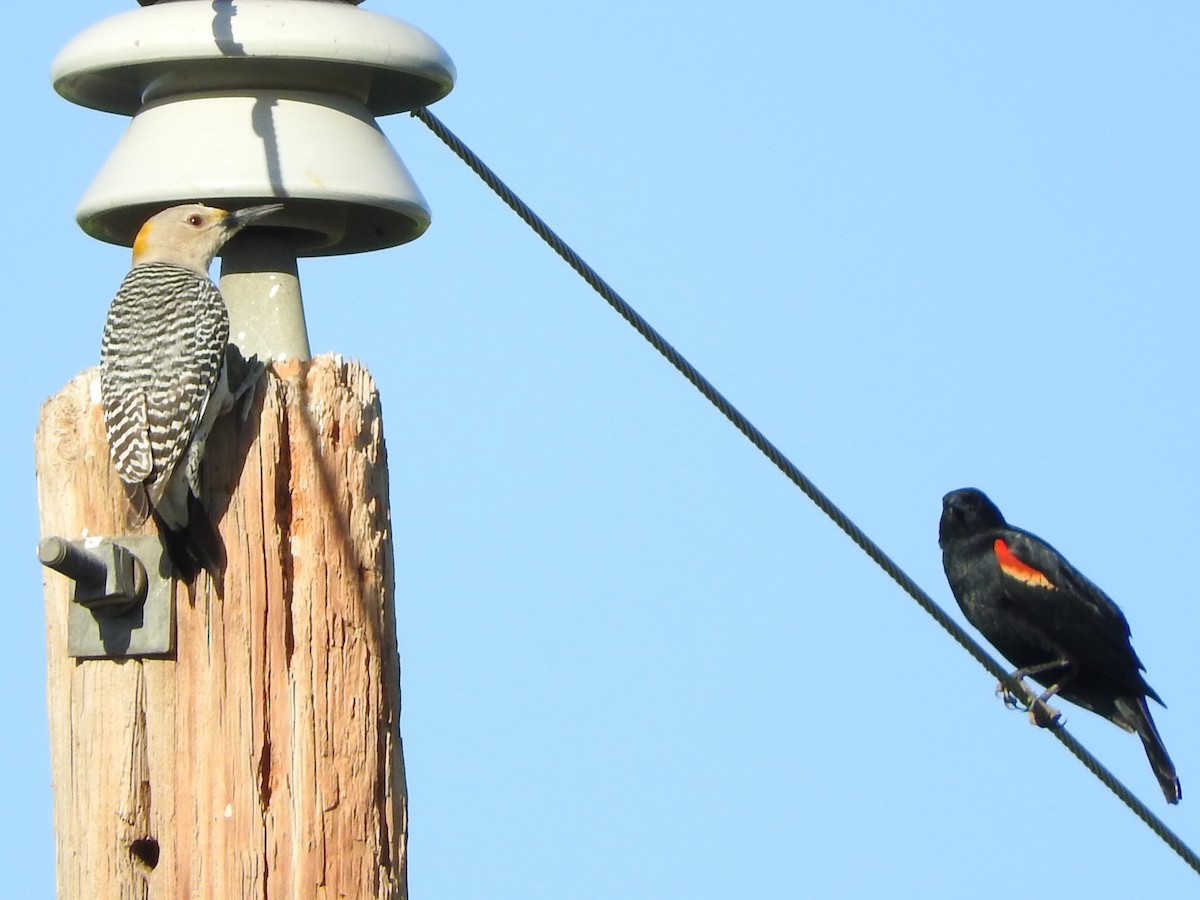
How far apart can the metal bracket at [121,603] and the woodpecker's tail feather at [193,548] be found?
0.09ft

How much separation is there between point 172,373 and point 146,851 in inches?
46.2

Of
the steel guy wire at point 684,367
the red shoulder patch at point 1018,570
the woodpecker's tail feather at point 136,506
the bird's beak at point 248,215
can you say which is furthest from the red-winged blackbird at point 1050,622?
the woodpecker's tail feather at point 136,506

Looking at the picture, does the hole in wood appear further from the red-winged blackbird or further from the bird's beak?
the red-winged blackbird

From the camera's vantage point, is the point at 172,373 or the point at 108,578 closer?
the point at 108,578

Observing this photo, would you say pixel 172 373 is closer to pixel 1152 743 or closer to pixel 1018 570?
pixel 1018 570

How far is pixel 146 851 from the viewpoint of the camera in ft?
10.8

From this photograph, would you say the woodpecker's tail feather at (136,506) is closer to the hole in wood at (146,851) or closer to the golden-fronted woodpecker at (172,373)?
the golden-fronted woodpecker at (172,373)

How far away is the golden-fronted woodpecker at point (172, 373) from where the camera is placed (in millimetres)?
3342

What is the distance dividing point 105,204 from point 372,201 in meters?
0.59

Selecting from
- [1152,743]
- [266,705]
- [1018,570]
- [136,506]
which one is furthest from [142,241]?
[1152,743]

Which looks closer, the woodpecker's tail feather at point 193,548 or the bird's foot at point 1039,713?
the woodpecker's tail feather at point 193,548

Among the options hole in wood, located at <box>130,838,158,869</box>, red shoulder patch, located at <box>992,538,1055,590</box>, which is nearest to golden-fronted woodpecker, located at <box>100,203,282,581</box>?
hole in wood, located at <box>130,838,158,869</box>

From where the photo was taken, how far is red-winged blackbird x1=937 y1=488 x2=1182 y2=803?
27.5ft

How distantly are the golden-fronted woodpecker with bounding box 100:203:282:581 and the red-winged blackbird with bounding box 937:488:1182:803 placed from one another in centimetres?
484
